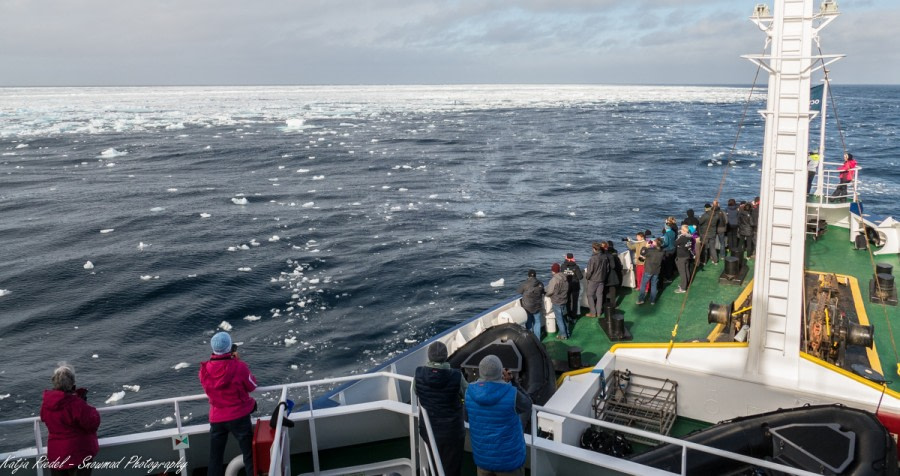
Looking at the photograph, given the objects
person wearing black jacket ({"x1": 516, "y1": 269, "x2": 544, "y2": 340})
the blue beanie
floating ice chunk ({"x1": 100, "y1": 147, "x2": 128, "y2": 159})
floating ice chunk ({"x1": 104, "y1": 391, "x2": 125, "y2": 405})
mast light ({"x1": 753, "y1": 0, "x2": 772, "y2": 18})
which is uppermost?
mast light ({"x1": 753, "y1": 0, "x2": 772, "y2": 18})

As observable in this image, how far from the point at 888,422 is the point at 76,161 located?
206 ft

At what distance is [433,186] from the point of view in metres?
43.3

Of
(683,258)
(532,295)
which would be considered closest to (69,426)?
(532,295)

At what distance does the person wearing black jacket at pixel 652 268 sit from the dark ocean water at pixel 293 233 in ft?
26.0

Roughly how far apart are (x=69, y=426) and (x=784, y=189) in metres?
7.25

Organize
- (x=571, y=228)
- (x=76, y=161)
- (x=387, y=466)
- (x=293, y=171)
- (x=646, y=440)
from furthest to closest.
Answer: (x=76, y=161) < (x=293, y=171) < (x=571, y=228) < (x=646, y=440) < (x=387, y=466)

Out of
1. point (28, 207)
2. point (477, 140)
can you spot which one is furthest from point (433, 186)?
point (477, 140)

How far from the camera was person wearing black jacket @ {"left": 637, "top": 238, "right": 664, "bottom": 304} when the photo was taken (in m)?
10.6

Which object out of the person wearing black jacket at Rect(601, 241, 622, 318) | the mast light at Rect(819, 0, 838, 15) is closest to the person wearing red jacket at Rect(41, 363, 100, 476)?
the person wearing black jacket at Rect(601, 241, 622, 318)

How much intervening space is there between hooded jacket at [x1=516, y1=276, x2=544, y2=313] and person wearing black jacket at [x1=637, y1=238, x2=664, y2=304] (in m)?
2.28

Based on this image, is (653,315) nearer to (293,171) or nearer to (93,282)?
(93,282)

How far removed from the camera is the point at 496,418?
4.32 meters

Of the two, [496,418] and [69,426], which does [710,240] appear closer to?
[496,418]

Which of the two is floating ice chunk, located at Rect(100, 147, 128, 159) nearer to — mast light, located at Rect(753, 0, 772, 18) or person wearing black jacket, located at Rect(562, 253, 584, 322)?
person wearing black jacket, located at Rect(562, 253, 584, 322)
